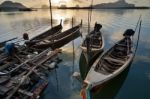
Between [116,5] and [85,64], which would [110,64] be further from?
[116,5]

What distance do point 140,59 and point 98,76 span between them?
33.0 feet

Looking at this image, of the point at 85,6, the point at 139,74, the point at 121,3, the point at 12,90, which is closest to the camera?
the point at 12,90

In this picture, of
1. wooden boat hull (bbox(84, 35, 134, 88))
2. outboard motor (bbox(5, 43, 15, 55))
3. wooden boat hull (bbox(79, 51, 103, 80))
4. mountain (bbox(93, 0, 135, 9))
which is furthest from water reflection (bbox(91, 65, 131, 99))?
mountain (bbox(93, 0, 135, 9))

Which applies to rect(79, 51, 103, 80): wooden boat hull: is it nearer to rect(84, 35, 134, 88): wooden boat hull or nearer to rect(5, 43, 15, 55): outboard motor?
rect(84, 35, 134, 88): wooden boat hull

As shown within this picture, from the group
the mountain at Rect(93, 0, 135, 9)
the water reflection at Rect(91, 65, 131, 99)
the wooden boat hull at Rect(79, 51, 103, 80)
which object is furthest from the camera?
the mountain at Rect(93, 0, 135, 9)

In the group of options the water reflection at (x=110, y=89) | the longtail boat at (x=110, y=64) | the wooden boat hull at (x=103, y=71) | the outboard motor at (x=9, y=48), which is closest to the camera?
the longtail boat at (x=110, y=64)

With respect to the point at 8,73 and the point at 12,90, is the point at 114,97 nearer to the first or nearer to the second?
the point at 12,90

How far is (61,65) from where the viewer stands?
19047 mm

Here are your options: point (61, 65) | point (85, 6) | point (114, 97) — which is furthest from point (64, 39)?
point (85, 6)

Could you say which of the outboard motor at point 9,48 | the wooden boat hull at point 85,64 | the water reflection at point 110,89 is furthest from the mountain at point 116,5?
the water reflection at point 110,89

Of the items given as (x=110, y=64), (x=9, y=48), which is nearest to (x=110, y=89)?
(x=110, y=64)

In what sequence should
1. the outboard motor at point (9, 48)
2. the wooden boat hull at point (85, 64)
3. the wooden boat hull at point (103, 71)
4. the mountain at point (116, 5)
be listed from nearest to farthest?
the wooden boat hull at point (103, 71) < the outboard motor at point (9, 48) < the wooden boat hull at point (85, 64) < the mountain at point (116, 5)

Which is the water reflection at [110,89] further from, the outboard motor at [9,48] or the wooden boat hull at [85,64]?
the outboard motor at [9,48]

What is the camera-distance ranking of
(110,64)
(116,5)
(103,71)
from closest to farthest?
(103,71)
(110,64)
(116,5)
